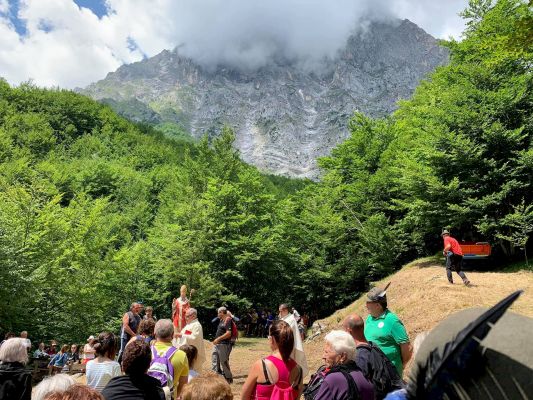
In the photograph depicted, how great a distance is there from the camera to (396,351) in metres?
4.87

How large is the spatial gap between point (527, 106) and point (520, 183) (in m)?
4.24

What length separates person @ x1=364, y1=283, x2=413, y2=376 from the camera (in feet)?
15.9

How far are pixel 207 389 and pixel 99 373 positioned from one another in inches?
94.9

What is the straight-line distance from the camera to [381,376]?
3955 millimetres

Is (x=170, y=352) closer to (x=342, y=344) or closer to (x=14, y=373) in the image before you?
(x=14, y=373)

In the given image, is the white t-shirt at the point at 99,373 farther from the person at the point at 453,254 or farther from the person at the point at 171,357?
the person at the point at 453,254

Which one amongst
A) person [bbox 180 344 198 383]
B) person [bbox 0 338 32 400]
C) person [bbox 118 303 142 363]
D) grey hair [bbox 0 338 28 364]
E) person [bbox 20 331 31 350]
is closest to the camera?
person [bbox 0 338 32 400]

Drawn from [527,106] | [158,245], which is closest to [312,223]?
[158,245]

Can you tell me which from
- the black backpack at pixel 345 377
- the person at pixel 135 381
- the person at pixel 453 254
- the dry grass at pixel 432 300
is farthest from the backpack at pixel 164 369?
the person at pixel 453 254

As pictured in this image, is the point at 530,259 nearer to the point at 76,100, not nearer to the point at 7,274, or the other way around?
the point at 7,274

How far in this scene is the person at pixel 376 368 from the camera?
389 cm

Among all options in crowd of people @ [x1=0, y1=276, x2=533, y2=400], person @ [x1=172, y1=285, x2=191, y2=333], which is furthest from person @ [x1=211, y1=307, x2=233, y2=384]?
crowd of people @ [x1=0, y1=276, x2=533, y2=400]

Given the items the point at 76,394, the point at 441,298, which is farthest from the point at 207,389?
the point at 441,298

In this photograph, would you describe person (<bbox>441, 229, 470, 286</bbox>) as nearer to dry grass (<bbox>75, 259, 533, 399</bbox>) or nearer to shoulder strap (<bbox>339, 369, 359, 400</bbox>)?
dry grass (<bbox>75, 259, 533, 399</bbox>)
